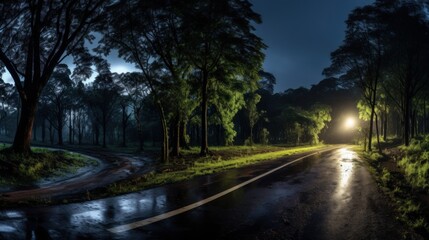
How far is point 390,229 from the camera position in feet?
21.5

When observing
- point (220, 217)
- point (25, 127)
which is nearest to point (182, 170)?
point (220, 217)

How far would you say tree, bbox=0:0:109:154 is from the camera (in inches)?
932

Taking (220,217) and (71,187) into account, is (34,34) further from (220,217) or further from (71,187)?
(220,217)

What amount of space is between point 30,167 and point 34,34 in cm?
917

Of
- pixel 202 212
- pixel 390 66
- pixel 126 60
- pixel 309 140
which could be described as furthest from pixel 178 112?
pixel 309 140

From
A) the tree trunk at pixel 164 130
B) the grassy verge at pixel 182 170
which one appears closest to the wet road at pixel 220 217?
the grassy verge at pixel 182 170

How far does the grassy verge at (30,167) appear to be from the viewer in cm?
1888

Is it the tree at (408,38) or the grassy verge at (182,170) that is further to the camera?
the tree at (408,38)

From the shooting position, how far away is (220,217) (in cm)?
680

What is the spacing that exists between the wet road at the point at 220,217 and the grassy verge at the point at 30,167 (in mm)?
13033

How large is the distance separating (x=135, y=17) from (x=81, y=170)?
40.4 ft

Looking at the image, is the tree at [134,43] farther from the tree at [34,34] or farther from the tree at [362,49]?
the tree at [362,49]

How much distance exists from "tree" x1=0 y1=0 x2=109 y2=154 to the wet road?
1877 cm

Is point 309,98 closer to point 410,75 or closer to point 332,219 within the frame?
point 410,75
